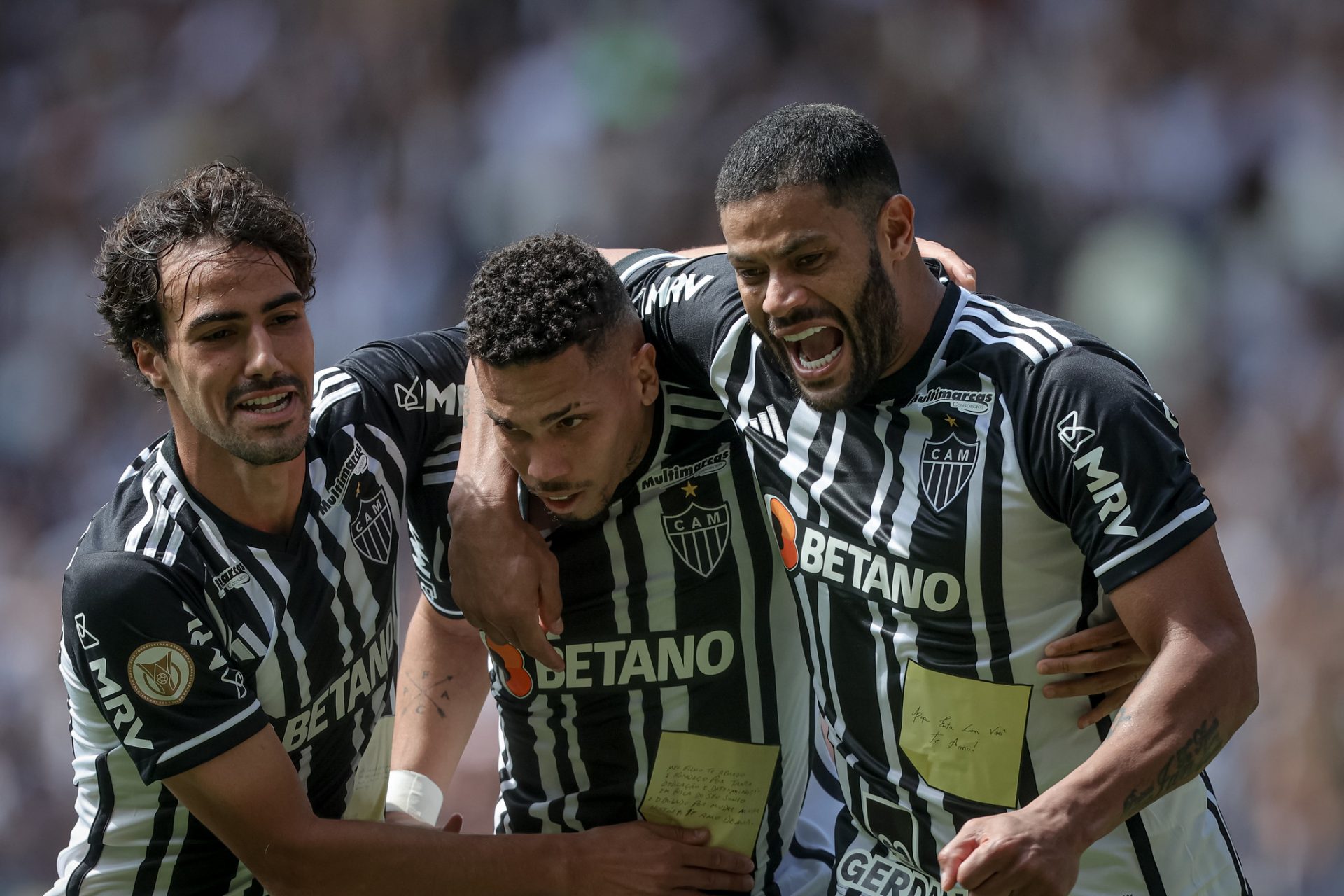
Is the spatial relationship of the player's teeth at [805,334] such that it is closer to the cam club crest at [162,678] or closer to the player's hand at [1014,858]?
the player's hand at [1014,858]

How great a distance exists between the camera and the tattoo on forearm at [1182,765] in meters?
2.00

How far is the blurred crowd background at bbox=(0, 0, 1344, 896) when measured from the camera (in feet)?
15.9

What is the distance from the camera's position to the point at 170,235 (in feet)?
9.04

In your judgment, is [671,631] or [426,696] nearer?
[671,631]

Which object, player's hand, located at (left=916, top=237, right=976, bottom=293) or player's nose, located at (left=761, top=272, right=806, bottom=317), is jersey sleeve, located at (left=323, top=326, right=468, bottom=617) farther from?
player's hand, located at (left=916, top=237, right=976, bottom=293)

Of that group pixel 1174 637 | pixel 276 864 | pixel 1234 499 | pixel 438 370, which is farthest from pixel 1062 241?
pixel 276 864

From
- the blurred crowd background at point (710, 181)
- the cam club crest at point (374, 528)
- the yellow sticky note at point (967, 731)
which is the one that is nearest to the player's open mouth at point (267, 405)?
the cam club crest at point (374, 528)

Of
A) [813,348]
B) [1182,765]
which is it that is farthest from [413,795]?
[1182,765]

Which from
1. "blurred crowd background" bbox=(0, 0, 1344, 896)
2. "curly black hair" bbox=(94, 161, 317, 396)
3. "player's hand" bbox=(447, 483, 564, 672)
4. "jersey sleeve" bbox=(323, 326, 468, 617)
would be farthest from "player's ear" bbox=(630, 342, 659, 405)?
"blurred crowd background" bbox=(0, 0, 1344, 896)

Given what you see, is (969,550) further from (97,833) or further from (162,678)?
(97,833)

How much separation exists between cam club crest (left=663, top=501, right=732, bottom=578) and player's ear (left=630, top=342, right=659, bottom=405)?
0.91 ft

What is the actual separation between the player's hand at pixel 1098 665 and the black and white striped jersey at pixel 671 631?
797 millimetres

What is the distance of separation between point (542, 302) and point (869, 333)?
684 millimetres

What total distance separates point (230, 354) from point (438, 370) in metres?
0.60
